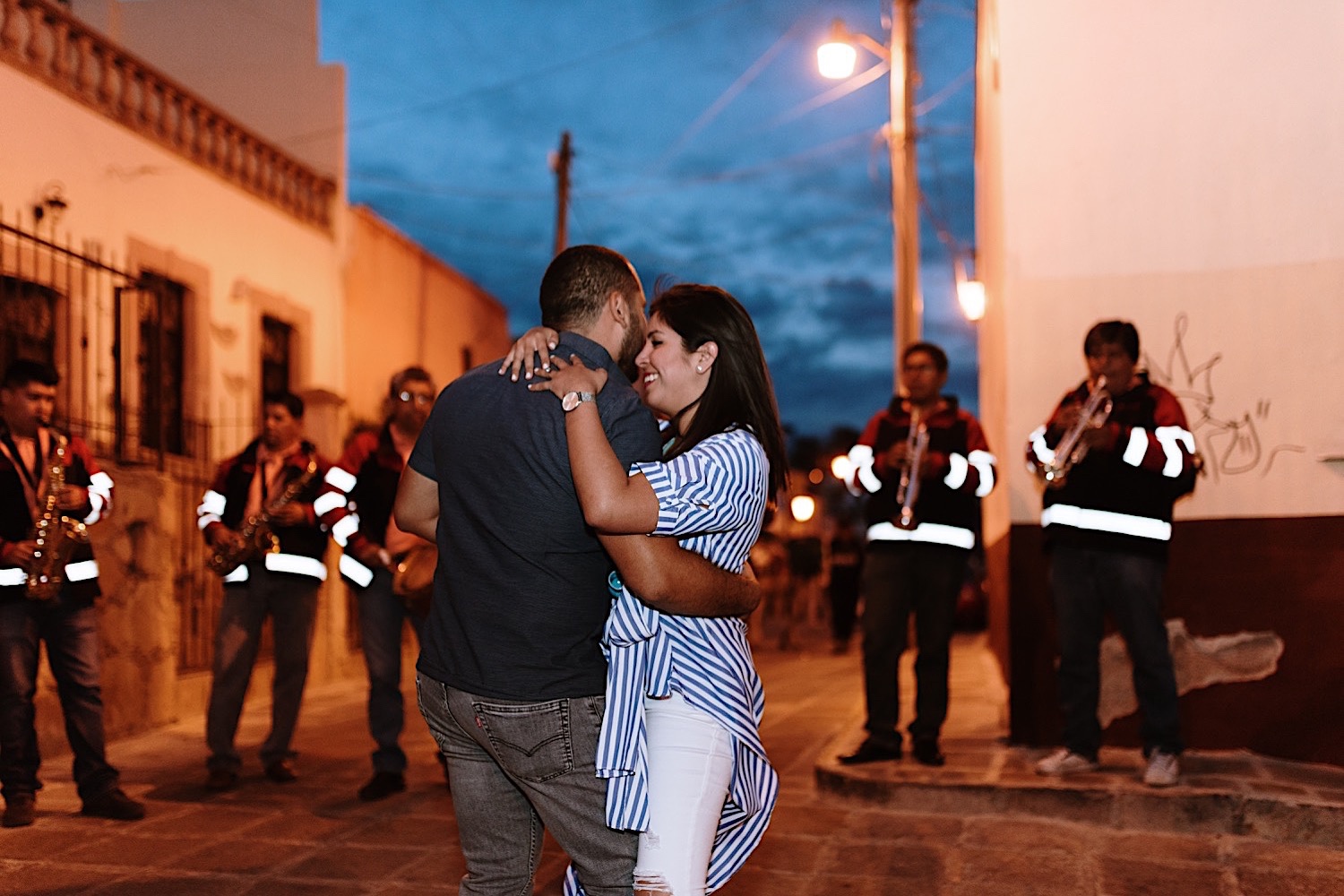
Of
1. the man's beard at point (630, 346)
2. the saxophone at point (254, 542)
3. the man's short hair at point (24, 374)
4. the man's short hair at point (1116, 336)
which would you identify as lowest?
the saxophone at point (254, 542)

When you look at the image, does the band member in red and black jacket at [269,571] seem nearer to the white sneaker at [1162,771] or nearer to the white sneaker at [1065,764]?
the white sneaker at [1065,764]

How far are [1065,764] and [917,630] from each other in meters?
1.03

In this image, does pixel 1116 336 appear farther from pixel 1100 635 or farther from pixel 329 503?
pixel 329 503

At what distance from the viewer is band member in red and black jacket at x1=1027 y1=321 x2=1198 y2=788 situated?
588 centimetres

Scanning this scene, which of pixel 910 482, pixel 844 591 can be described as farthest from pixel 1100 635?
pixel 844 591

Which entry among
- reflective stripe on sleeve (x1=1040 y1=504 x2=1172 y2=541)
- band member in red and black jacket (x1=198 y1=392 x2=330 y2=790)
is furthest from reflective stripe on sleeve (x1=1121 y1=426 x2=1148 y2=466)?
band member in red and black jacket (x1=198 y1=392 x2=330 y2=790)

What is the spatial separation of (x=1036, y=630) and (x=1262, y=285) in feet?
6.76

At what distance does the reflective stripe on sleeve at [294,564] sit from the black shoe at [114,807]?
142 cm

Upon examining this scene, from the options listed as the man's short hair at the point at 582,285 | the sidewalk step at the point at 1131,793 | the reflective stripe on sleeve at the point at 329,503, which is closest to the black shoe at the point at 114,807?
the reflective stripe on sleeve at the point at 329,503

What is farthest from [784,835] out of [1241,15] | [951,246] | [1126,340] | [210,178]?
[951,246]

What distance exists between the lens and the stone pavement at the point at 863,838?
16.3 feet

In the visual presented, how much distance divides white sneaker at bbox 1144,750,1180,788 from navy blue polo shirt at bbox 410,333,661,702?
12.8 feet

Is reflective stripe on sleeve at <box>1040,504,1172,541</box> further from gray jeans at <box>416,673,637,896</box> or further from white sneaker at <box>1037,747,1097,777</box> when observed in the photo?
gray jeans at <box>416,673,637,896</box>

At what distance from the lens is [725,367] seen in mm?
2912
